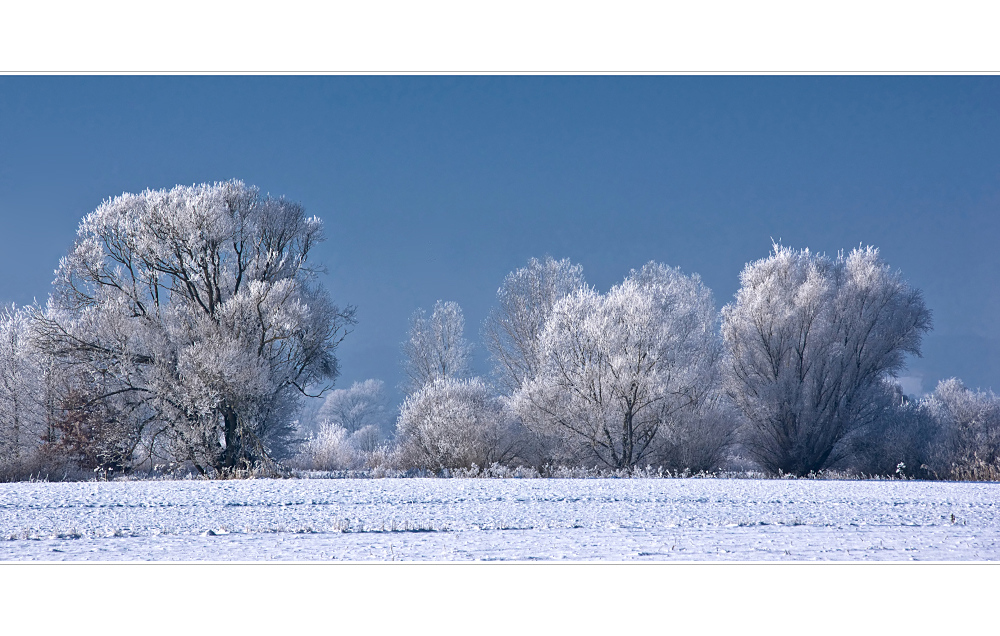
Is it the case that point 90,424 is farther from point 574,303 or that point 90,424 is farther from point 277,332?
point 574,303

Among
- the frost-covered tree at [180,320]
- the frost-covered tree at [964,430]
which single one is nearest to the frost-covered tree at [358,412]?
the frost-covered tree at [180,320]

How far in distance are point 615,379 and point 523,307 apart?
8765 millimetres

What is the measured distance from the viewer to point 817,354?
71.5ft

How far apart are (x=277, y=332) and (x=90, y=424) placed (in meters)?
4.67

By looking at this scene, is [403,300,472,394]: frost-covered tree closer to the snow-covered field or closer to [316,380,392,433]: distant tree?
[316,380,392,433]: distant tree

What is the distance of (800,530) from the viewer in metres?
6.96

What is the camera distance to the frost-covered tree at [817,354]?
2136 centimetres

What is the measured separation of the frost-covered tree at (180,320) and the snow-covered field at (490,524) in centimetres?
498

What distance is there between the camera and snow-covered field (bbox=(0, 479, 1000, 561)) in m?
5.75

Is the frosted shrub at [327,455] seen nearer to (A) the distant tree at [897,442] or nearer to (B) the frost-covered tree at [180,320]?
(B) the frost-covered tree at [180,320]

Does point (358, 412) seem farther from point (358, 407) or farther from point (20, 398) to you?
point (20, 398)

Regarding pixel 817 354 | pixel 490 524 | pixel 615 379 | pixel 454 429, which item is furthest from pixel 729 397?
pixel 490 524

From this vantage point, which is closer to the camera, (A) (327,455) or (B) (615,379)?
(B) (615,379)
